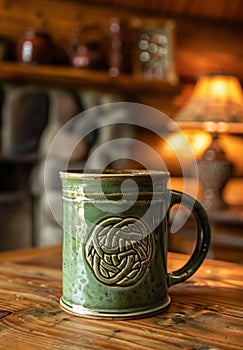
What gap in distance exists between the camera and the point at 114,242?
2.56 ft

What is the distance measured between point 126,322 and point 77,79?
2303 mm

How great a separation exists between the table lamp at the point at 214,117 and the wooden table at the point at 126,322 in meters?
1.70

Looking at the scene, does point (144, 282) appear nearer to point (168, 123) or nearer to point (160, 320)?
point (160, 320)

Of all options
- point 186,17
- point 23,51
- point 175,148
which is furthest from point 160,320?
point 186,17

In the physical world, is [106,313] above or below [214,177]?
below

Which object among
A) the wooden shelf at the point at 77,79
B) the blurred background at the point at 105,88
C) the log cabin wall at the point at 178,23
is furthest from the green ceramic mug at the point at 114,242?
the log cabin wall at the point at 178,23

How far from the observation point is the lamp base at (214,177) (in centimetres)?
273

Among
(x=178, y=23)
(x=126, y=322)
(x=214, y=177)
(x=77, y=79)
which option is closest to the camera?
(x=126, y=322)

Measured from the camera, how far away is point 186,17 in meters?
3.34

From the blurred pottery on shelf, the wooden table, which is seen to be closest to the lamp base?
the blurred pottery on shelf

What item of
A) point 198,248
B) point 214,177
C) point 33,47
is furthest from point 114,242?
point 33,47

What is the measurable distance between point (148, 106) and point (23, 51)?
0.79 m

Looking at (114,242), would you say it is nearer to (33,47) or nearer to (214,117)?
(214,117)

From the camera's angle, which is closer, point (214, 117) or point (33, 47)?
point (214, 117)
